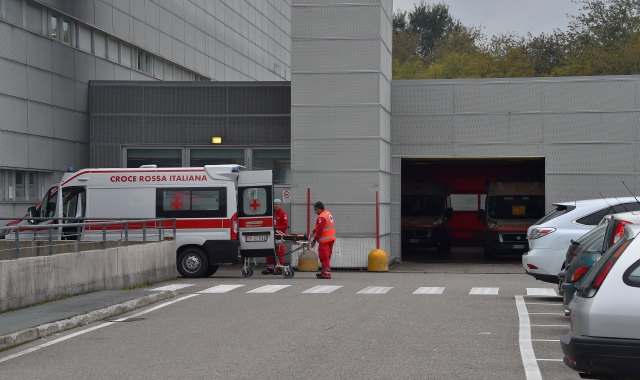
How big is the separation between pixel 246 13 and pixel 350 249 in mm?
30810

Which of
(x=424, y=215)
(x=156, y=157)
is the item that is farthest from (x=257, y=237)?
(x=424, y=215)

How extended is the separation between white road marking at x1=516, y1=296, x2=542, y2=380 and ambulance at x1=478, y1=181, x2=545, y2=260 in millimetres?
15620

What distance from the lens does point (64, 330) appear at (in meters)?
12.5

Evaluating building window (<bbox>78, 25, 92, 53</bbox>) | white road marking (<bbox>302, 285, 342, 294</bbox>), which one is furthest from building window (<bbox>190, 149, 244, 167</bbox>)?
white road marking (<bbox>302, 285, 342, 294</bbox>)

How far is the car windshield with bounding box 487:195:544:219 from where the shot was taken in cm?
3086

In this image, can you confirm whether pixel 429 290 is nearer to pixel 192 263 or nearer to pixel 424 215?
pixel 192 263

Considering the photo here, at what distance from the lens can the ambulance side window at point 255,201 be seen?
22594 mm

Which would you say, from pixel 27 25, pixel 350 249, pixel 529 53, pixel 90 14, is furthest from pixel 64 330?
pixel 529 53

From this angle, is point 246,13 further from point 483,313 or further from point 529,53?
point 483,313

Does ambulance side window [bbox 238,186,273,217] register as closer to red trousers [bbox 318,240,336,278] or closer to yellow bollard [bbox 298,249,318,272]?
red trousers [bbox 318,240,336,278]

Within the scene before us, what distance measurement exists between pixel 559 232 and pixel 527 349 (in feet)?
20.7

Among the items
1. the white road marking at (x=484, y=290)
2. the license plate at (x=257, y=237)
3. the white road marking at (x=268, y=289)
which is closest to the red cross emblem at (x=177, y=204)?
the license plate at (x=257, y=237)

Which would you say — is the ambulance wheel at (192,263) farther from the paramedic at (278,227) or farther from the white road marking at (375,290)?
the white road marking at (375,290)

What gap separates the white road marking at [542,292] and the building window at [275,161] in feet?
42.8
